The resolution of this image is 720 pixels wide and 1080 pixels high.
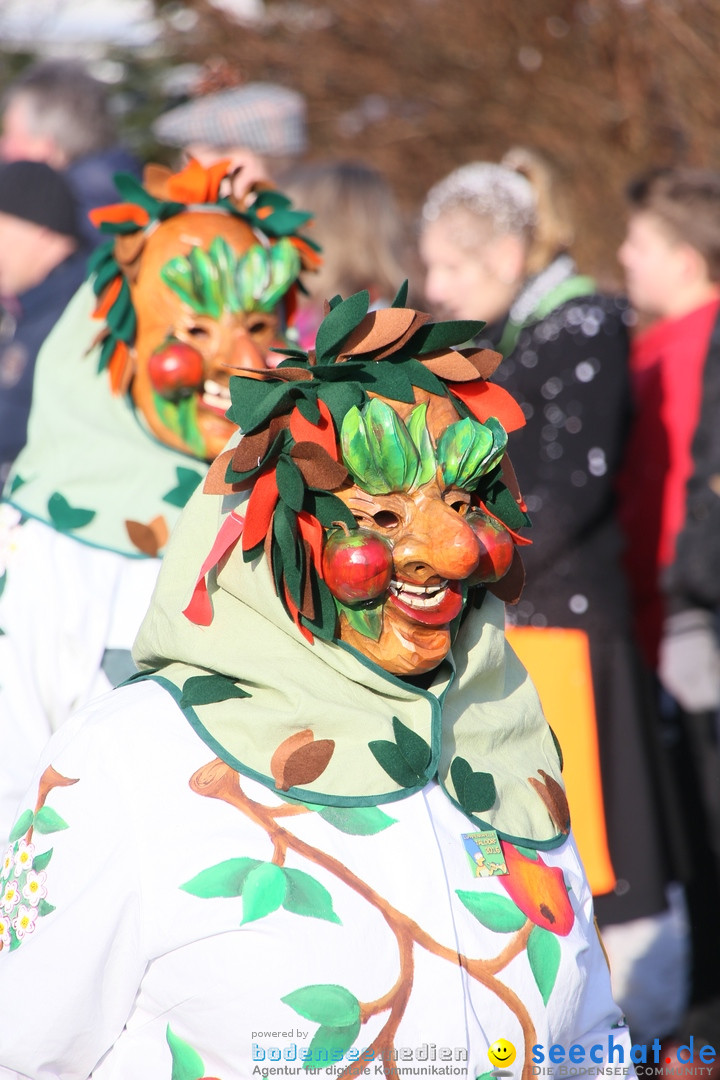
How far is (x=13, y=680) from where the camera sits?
2432 mm

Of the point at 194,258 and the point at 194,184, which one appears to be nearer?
the point at 194,258

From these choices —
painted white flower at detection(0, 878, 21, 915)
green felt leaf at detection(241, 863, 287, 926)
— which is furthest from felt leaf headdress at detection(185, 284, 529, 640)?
painted white flower at detection(0, 878, 21, 915)

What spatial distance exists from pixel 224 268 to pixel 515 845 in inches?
56.2

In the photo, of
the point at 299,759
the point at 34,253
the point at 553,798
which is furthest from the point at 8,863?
the point at 34,253

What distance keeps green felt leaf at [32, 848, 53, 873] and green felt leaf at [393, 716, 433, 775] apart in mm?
464

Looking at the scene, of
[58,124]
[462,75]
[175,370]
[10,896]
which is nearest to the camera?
[10,896]

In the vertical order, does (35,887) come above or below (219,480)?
below

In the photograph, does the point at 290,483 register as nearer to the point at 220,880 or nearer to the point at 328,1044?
the point at 220,880

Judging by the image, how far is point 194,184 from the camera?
9.12ft

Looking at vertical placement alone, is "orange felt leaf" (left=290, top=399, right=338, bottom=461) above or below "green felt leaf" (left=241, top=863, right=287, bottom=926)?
above

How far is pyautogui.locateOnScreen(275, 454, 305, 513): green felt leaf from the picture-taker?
1654mm

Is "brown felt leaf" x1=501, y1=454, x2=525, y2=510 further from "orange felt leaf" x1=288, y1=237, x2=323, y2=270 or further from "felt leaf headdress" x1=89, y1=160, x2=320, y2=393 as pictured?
"orange felt leaf" x1=288, y1=237, x2=323, y2=270

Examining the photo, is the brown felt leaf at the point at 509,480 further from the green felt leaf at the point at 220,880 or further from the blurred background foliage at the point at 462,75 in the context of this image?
the blurred background foliage at the point at 462,75

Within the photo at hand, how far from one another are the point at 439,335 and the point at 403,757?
596mm
